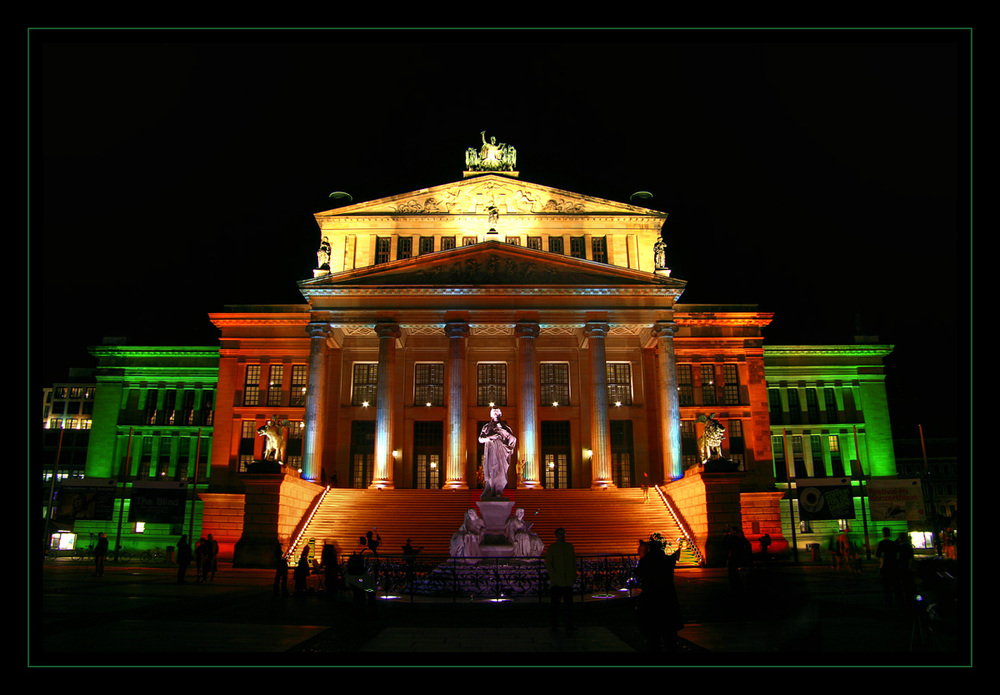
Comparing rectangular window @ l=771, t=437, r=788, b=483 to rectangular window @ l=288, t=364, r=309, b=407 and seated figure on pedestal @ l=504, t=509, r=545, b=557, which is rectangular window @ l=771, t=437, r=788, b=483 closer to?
rectangular window @ l=288, t=364, r=309, b=407

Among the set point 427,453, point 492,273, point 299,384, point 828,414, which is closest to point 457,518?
point 427,453

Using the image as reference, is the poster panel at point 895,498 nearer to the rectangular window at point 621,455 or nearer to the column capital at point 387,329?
the rectangular window at point 621,455

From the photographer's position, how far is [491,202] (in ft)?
148

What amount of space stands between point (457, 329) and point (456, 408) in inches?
172

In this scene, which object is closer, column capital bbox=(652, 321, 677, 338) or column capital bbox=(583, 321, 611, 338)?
column capital bbox=(583, 321, 611, 338)

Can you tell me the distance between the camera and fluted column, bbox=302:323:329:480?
3741cm

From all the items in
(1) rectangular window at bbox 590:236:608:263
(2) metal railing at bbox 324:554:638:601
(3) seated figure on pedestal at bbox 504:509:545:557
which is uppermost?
(1) rectangular window at bbox 590:236:608:263

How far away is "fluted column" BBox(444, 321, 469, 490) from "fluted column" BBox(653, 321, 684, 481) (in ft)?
35.6

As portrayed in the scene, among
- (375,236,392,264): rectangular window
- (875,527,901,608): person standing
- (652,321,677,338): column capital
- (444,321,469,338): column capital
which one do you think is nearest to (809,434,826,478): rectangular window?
(652,321,677,338): column capital

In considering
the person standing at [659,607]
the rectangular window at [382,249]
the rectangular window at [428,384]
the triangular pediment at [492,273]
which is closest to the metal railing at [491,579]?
the person standing at [659,607]

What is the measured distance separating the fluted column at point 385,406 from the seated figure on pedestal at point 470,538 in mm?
17853

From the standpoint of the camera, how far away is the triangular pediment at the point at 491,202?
4519 cm

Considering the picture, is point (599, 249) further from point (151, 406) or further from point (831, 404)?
point (151, 406)

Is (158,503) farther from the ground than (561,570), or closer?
closer
